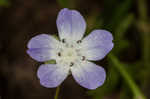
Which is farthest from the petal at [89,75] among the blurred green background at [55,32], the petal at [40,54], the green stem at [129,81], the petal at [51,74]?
the blurred green background at [55,32]

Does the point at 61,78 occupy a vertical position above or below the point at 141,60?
above

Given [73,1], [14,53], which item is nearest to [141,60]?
[73,1]

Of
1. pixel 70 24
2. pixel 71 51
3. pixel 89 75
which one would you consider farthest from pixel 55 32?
pixel 89 75

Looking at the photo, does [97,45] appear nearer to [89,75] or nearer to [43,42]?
[89,75]

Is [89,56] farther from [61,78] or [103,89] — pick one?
[103,89]

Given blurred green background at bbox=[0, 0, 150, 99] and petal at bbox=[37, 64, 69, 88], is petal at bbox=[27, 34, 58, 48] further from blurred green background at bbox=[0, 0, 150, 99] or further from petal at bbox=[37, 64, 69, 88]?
blurred green background at bbox=[0, 0, 150, 99]

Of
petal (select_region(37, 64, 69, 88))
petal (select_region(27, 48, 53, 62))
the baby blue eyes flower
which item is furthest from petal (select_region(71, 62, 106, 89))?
petal (select_region(27, 48, 53, 62))
